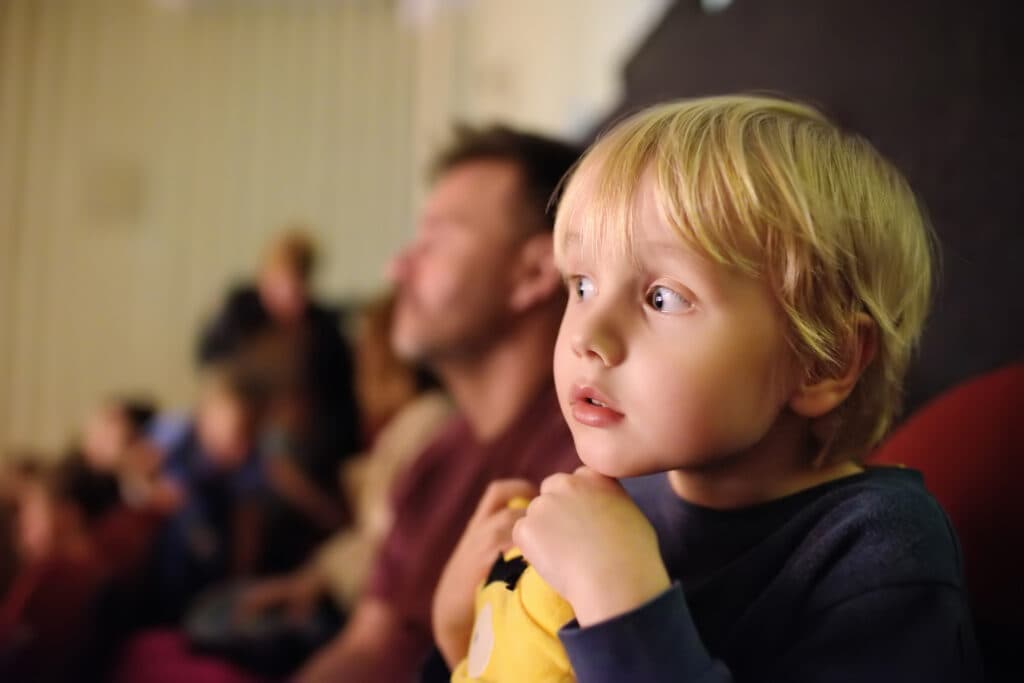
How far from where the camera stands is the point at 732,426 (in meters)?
0.34

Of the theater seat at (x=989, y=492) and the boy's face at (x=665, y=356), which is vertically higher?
the boy's face at (x=665, y=356)

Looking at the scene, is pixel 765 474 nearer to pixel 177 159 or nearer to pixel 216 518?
pixel 216 518

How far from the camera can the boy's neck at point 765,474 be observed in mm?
377

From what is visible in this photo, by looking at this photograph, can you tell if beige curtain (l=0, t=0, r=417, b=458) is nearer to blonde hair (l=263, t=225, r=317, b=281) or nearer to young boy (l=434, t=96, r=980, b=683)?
blonde hair (l=263, t=225, r=317, b=281)

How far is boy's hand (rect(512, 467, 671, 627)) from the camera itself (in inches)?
12.2

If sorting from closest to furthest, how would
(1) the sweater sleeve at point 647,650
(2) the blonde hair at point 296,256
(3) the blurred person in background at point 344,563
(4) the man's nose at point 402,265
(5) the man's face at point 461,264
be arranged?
(1) the sweater sleeve at point 647,650, (5) the man's face at point 461,264, (4) the man's nose at point 402,265, (3) the blurred person in background at point 344,563, (2) the blonde hair at point 296,256

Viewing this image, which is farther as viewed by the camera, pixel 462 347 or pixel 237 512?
pixel 237 512

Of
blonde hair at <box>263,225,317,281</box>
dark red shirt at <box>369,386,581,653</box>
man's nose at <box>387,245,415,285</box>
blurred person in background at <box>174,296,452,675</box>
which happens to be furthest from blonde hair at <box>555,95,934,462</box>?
blonde hair at <box>263,225,317,281</box>

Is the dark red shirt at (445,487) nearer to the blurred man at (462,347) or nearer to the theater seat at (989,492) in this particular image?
the blurred man at (462,347)

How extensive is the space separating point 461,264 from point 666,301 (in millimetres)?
495

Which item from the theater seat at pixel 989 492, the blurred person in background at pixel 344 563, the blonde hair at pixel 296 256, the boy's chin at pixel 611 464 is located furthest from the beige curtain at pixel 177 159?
the boy's chin at pixel 611 464

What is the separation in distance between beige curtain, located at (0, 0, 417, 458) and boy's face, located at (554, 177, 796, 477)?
9.53 ft

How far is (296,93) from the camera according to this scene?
323 cm

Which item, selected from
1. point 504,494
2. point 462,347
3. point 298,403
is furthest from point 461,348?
point 298,403
